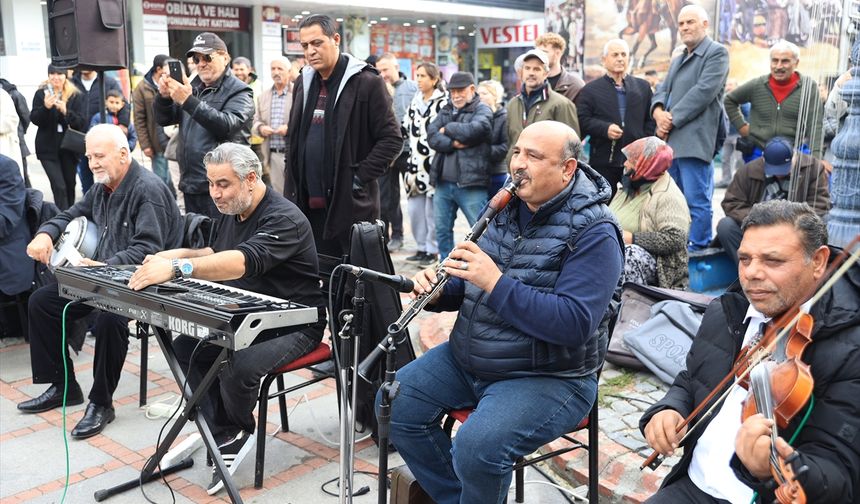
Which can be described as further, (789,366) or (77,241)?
(77,241)

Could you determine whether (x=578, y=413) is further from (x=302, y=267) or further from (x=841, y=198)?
(x=841, y=198)

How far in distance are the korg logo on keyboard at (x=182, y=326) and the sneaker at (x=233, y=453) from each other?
0.70 meters

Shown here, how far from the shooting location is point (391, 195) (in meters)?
8.09

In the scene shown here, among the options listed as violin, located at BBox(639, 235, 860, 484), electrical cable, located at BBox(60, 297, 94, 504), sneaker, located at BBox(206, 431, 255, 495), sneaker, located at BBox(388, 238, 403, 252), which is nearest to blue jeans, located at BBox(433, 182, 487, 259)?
sneaker, located at BBox(388, 238, 403, 252)

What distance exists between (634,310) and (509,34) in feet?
79.9

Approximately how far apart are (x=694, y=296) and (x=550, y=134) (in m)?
2.12

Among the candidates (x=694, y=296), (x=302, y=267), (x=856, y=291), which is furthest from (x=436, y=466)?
(x=694, y=296)

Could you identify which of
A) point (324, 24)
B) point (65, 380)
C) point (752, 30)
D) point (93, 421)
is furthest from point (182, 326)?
point (752, 30)

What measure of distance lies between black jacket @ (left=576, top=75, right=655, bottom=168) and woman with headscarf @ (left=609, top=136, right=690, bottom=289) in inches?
60.1

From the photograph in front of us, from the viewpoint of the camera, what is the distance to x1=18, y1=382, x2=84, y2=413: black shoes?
4359 mm

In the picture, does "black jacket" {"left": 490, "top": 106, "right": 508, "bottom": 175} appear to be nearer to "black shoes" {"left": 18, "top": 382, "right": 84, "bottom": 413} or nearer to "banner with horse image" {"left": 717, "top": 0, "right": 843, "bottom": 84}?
"black shoes" {"left": 18, "top": 382, "right": 84, "bottom": 413}

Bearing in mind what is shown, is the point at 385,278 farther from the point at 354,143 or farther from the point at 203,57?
the point at 203,57

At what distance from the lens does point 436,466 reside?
2949 mm

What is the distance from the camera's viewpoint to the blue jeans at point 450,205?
22.4ft
